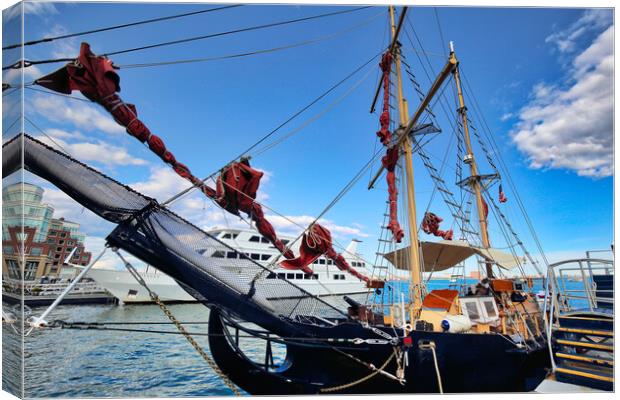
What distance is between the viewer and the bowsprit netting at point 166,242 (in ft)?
11.1

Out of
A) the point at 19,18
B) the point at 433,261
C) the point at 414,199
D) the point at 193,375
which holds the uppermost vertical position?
the point at 19,18

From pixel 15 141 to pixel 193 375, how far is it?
18.2 ft

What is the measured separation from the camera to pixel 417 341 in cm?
441

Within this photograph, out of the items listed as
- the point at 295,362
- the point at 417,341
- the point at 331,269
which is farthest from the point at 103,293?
the point at 417,341

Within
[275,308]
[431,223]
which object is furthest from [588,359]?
[431,223]

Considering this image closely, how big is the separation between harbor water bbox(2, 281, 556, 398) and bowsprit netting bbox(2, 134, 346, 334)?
569 mm

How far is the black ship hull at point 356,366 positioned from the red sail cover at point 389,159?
3802mm

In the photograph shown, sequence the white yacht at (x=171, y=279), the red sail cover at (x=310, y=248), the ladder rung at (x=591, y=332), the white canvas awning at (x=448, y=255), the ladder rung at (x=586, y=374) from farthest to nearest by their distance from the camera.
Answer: the white yacht at (x=171, y=279)
the white canvas awning at (x=448, y=255)
the red sail cover at (x=310, y=248)
the ladder rung at (x=591, y=332)
the ladder rung at (x=586, y=374)

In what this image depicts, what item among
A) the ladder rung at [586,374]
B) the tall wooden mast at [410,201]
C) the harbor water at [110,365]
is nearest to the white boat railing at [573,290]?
the ladder rung at [586,374]

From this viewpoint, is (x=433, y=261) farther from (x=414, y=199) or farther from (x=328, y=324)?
(x=328, y=324)

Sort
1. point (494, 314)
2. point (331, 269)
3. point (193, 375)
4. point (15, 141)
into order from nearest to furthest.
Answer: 1. point (15, 141)
2. point (494, 314)
3. point (193, 375)
4. point (331, 269)

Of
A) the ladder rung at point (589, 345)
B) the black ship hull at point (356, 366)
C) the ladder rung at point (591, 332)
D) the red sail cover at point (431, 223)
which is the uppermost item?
the red sail cover at point (431, 223)

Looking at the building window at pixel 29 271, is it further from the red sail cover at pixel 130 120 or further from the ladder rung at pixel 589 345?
the ladder rung at pixel 589 345

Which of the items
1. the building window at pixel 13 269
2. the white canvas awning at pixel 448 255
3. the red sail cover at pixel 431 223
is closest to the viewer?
the building window at pixel 13 269
